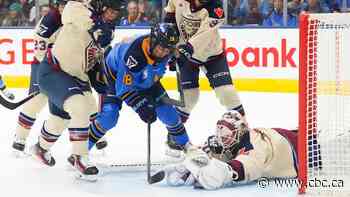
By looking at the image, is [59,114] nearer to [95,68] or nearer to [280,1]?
[95,68]

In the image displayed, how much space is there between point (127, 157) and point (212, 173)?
975 millimetres

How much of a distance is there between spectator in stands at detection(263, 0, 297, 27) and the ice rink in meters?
0.64

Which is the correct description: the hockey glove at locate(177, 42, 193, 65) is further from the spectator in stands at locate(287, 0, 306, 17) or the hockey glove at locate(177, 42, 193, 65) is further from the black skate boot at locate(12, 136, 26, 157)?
the spectator in stands at locate(287, 0, 306, 17)

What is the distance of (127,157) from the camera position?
12.9 feet

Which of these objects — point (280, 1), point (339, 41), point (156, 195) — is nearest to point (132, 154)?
point (156, 195)

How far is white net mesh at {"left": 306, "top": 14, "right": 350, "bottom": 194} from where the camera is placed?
2.95 m

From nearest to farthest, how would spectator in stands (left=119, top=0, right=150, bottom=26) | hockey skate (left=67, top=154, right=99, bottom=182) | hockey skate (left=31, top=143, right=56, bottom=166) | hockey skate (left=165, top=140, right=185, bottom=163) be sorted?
hockey skate (left=67, top=154, right=99, bottom=182)
hockey skate (left=31, top=143, right=56, bottom=166)
hockey skate (left=165, top=140, right=185, bottom=163)
spectator in stands (left=119, top=0, right=150, bottom=26)

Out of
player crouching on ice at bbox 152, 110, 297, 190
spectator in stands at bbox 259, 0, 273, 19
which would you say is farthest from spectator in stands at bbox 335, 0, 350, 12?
player crouching on ice at bbox 152, 110, 297, 190

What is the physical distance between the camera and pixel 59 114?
3.66 meters

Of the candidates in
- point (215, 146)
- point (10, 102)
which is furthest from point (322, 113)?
point (10, 102)

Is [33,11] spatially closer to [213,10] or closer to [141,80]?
[213,10]

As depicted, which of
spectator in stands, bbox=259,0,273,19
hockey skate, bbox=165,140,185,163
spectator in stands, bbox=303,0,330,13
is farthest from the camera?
spectator in stands, bbox=259,0,273,19

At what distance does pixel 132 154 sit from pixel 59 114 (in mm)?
547

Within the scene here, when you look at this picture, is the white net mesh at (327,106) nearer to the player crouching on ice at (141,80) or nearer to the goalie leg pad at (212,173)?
the goalie leg pad at (212,173)
